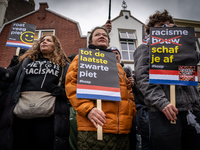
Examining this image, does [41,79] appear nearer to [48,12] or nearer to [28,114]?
[28,114]

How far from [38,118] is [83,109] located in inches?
30.7

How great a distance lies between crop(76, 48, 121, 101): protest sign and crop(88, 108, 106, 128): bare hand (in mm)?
153

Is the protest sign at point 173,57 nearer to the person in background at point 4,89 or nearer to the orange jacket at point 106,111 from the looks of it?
the orange jacket at point 106,111

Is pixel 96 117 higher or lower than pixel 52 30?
lower

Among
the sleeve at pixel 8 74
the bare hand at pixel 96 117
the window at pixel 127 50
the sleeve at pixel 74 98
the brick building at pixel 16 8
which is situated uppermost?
the brick building at pixel 16 8

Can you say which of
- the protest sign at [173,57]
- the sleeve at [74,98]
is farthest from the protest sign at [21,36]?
the protest sign at [173,57]

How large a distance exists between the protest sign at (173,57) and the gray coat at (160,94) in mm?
77

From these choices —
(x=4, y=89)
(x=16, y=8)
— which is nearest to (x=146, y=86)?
(x=4, y=89)

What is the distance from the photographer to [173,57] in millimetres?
1556

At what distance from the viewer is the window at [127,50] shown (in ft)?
28.8

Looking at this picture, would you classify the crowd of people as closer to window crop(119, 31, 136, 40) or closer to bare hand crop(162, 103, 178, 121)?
bare hand crop(162, 103, 178, 121)

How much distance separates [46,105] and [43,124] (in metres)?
0.24

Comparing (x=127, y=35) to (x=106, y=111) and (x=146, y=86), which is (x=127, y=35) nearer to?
(x=146, y=86)

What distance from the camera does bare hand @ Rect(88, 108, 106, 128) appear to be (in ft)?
4.00
